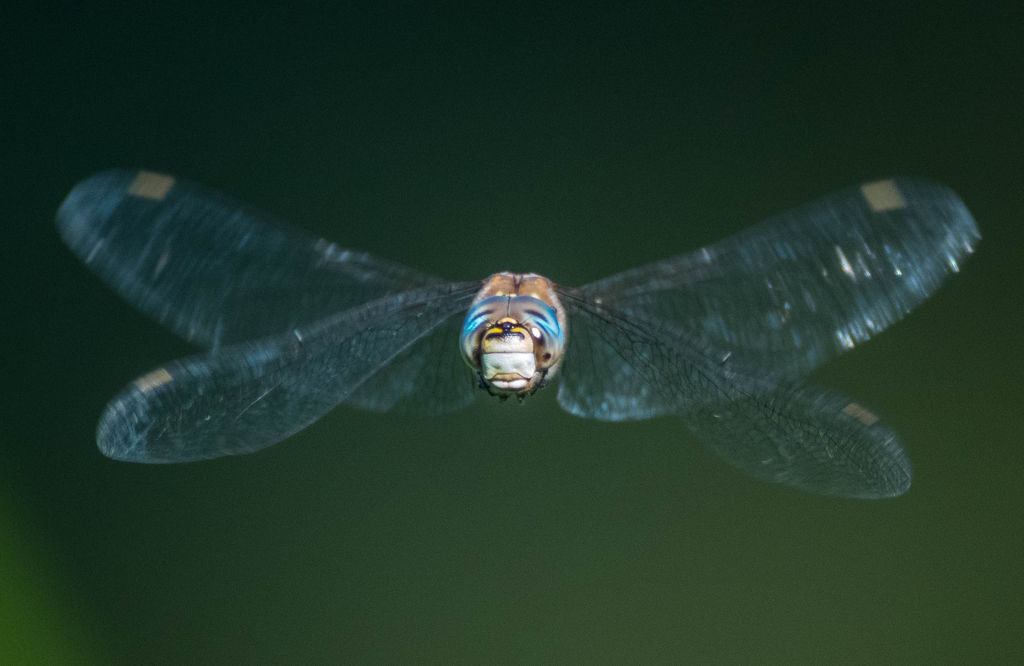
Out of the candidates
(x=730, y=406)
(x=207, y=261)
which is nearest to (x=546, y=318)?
(x=730, y=406)

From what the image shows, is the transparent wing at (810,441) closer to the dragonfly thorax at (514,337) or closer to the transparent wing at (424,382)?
the dragonfly thorax at (514,337)

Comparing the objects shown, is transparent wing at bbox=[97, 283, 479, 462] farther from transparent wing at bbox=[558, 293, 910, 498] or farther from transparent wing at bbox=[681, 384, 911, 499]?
transparent wing at bbox=[681, 384, 911, 499]

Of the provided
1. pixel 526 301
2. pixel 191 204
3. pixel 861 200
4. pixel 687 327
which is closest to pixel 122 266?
pixel 191 204

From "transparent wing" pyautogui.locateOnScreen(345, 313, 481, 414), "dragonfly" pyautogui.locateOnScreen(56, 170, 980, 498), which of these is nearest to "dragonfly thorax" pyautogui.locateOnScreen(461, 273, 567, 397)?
"dragonfly" pyautogui.locateOnScreen(56, 170, 980, 498)

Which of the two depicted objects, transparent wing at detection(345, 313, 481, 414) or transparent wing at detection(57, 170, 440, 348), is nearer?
transparent wing at detection(57, 170, 440, 348)

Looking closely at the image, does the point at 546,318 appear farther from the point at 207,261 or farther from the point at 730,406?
the point at 207,261

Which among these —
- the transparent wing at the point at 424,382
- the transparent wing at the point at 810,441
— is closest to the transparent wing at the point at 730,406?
the transparent wing at the point at 810,441
